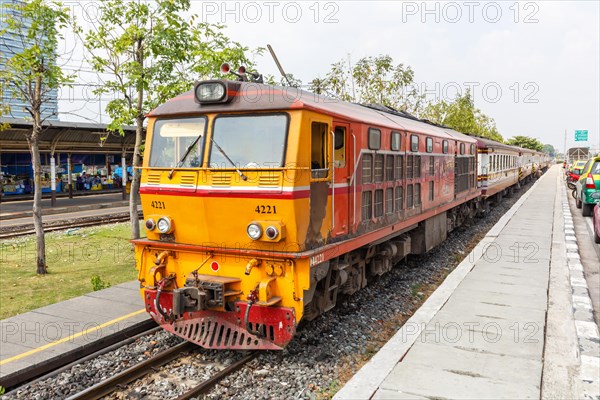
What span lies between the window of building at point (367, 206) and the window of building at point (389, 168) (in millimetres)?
835

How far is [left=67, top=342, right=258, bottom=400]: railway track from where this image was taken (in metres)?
5.25

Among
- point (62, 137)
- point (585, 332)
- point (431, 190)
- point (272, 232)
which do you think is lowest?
point (585, 332)

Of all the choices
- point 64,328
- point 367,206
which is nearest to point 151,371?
point 64,328

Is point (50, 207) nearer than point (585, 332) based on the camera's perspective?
No

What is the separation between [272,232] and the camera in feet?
18.9

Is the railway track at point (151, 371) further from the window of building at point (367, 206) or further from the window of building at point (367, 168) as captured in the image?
the window of building at point (367, 168)

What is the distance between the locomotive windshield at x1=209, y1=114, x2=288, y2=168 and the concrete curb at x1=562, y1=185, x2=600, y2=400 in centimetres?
405

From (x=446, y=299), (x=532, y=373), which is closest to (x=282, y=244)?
(x=532, y=373)

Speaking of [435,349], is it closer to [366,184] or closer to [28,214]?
[366,184]

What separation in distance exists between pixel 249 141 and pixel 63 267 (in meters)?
8.14

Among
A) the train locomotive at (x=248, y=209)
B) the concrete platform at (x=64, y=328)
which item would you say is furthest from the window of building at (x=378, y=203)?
the concrete platform at (x=64, y=328)

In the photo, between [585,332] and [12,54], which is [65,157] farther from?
[585,332]

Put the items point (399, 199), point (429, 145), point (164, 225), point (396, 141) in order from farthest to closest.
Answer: point (429, 145) < point (399, 199) < point (396, 141) < point (164, 225)

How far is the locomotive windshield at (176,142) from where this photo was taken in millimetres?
6332
